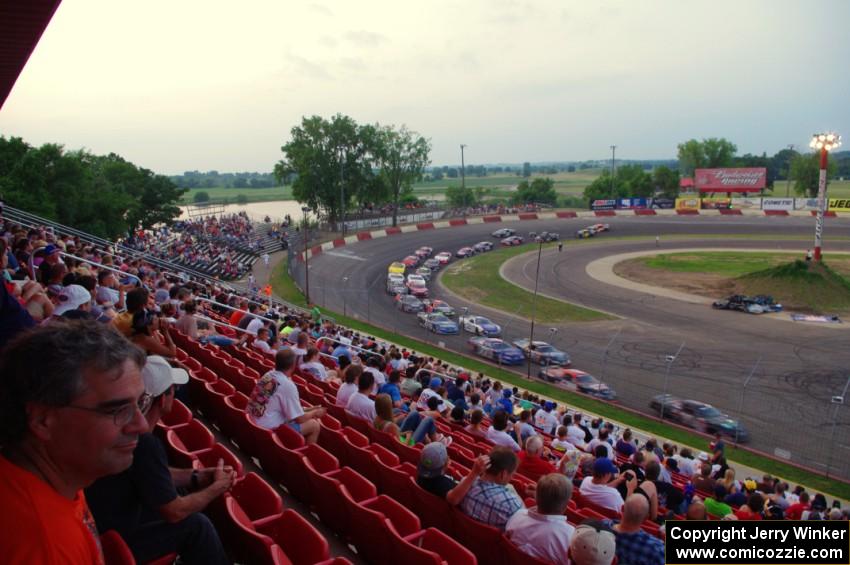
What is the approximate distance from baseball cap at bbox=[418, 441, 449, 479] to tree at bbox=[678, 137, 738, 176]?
129 m

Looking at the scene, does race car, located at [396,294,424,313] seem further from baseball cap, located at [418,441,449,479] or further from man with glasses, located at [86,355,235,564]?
man with glasses, located at [86,355,235,564]

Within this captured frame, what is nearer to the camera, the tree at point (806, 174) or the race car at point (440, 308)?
the race car at point (440, 308)

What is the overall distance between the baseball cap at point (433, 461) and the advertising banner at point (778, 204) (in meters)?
99.7

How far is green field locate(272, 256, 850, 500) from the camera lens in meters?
16.0

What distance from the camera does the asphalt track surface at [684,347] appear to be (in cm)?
1962

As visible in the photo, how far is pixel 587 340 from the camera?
29953 mm

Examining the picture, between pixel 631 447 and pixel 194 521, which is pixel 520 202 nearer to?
pixel 631 447

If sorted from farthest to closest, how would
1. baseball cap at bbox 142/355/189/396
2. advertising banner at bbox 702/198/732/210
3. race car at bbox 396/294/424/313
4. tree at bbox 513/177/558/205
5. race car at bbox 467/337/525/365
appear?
tree at bbox 513/177/558/205
advertising banner at bbox 702/198/732/210
race car at bbox 396/294/424/313
race car at bbox 467/337/525/365
baseball cap at bbox 142/355/189/396

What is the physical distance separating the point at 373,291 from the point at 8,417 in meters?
42.0

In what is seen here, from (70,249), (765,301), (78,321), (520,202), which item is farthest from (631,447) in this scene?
(520,202)

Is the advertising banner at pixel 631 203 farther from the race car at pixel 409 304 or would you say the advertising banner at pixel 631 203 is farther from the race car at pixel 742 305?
the race car at pixel 409 304

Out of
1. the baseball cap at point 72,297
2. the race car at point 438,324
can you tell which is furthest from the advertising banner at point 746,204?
the baseball cap at point 72,297

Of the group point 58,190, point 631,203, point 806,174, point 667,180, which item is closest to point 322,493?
point 58,190

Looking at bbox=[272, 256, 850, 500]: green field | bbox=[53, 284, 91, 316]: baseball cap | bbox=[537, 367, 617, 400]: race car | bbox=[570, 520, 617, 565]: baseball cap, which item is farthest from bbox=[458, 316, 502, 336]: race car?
bbox=[570, 520, 617, 565]: baseball cap
